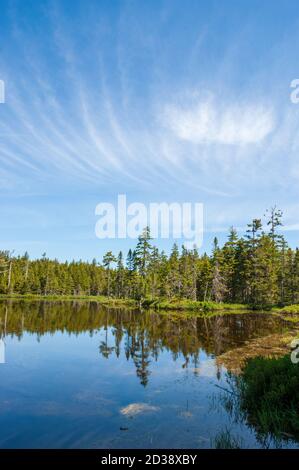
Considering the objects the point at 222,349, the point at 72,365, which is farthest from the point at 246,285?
the point at 72,365

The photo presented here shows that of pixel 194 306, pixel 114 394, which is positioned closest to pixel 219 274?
pixel 194 306

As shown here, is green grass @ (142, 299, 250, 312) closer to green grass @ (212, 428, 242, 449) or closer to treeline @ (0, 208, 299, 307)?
treeline @ (0, 208, 299, 307)

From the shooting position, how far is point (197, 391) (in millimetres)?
12266

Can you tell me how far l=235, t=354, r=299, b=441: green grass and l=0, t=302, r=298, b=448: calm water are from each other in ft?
1.92

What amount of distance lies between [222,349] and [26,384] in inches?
468

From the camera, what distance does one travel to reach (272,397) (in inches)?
366

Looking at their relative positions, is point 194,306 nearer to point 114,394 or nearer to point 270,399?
point 114,394

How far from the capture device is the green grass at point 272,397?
8195 millimetres

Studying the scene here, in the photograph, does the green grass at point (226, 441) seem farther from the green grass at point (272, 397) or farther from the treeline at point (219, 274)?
the treeline at point (219, 274)

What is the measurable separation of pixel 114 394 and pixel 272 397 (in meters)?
5.61

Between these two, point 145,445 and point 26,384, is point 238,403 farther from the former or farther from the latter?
point 26,384

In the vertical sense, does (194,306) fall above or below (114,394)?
below

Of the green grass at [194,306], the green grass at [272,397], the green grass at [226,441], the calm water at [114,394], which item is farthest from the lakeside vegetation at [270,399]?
the green grass at [194,306]

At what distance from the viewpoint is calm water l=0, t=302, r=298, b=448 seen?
330 inches
